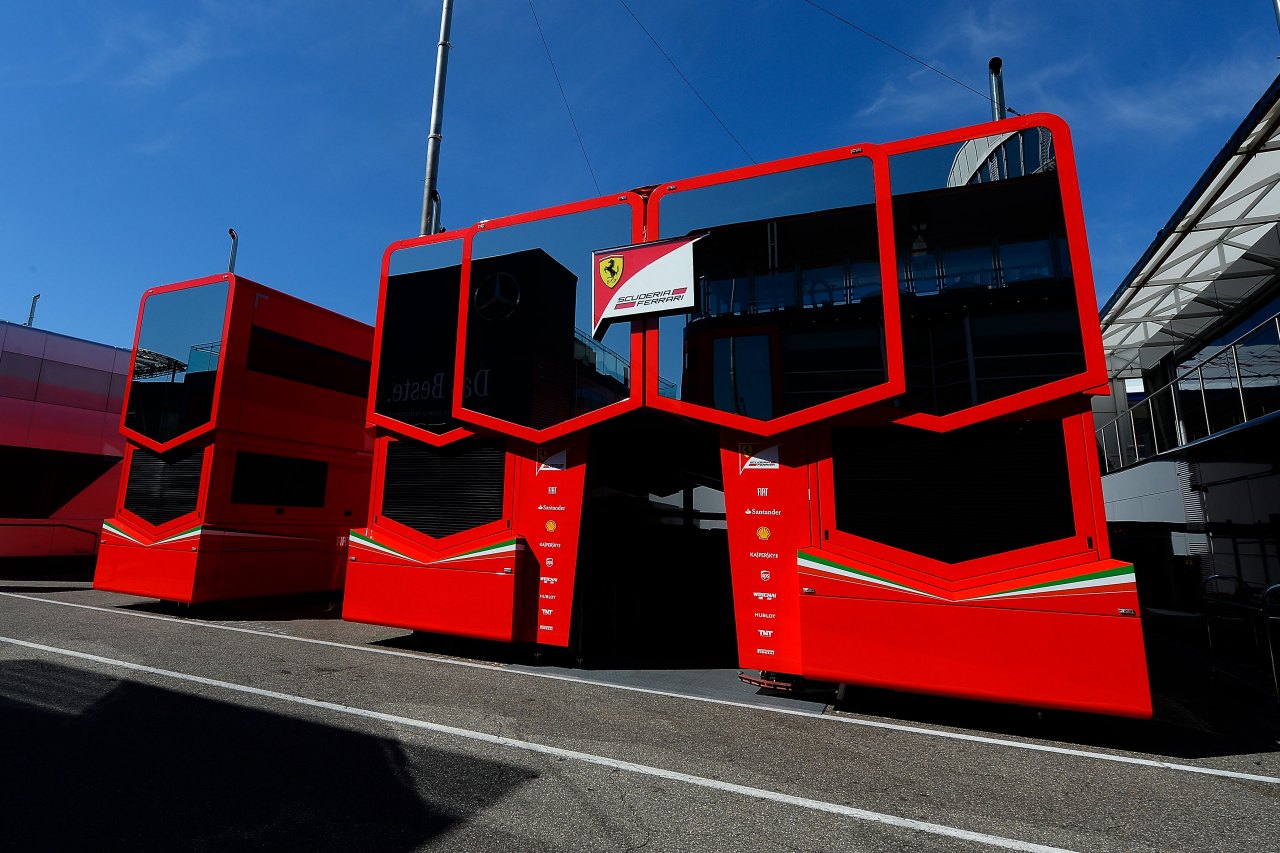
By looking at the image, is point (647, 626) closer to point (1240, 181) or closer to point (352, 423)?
point (352, 423)

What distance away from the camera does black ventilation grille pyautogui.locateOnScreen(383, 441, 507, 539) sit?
27.6 feet

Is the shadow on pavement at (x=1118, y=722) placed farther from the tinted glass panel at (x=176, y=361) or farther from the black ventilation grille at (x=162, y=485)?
the tinted glass panel at (x=176, y=361)

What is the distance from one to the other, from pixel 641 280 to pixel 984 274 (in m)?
3.72

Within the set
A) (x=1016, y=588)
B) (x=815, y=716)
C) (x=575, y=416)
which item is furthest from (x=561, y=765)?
(x=575, y=416)

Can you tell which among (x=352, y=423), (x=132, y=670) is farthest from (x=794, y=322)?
(x=352, y=423)

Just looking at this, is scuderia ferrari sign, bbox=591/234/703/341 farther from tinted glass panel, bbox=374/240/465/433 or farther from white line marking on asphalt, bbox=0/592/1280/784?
white line marking on asphalt, bbox=0/592/1280/784

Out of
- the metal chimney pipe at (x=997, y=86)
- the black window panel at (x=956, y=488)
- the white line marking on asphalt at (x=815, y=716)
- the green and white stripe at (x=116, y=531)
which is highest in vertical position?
the metal chimney pipe at (x=997, y=86)

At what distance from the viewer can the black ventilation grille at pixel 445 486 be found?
8422 mm

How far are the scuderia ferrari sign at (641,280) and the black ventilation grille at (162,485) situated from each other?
7.76m

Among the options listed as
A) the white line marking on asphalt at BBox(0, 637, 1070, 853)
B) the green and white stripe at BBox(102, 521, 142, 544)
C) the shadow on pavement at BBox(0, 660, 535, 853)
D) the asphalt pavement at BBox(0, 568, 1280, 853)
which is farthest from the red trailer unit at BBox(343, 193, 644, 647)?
the green and white stripe at BBox(102, 521, 142, 544)

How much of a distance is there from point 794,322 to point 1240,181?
7.11m

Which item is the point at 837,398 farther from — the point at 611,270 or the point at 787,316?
the point at 611,270

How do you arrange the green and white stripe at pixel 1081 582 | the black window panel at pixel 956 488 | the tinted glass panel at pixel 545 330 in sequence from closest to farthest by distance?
the green and white stripe at pixel 1081 582
the black window panel at pixel 956 488
the tinted glass panel at pixel 545 330

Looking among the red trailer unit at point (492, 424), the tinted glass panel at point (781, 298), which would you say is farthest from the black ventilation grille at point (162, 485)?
the tinted glass panel at point (781, 298)
